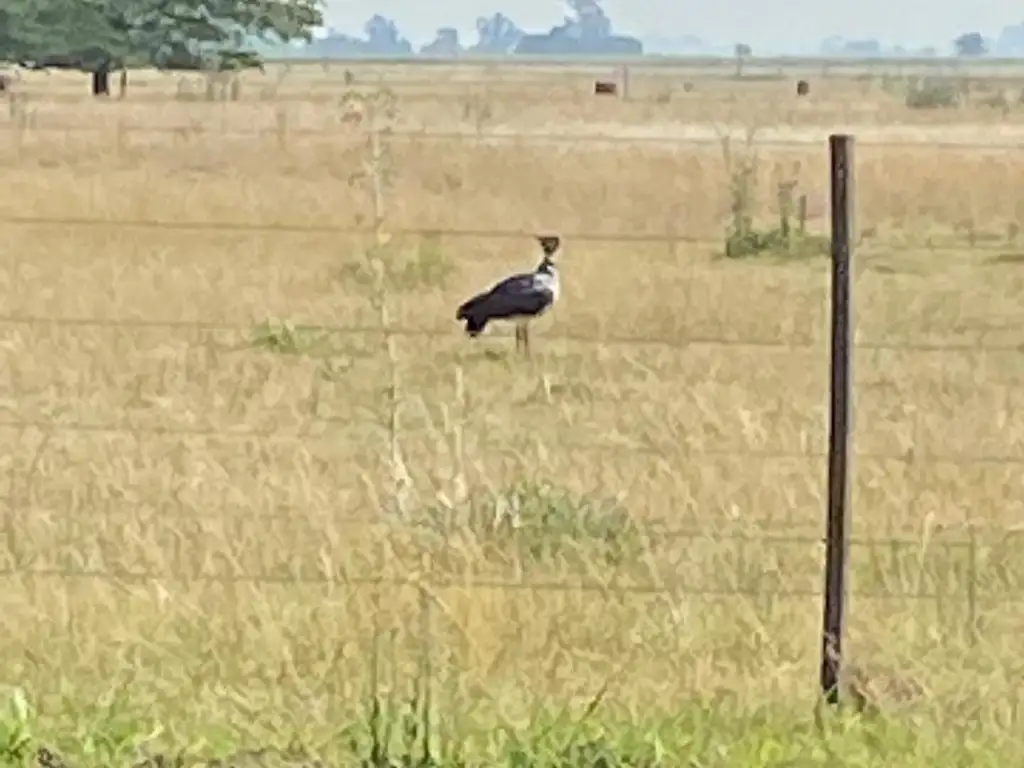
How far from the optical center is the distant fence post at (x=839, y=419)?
573 centimetres

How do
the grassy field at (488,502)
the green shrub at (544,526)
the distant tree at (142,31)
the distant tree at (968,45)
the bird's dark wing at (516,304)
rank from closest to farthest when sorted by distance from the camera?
the grassy field at (488,502) < the green shrub at (544,526) < the bird's dark wing at (516,304) < the distant tree at (142,31) < the distant tree at (968,45)

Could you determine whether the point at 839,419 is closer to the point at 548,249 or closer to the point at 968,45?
the point at 548,249

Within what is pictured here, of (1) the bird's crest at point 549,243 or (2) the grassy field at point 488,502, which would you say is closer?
(2) the grassy field at point 488,502

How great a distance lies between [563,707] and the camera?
5715mm

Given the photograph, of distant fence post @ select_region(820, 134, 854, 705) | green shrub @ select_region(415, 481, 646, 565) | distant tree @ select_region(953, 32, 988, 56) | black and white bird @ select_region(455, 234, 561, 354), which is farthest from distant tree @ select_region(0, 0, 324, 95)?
distant tree @ select_region(953, 32, 988, 56)

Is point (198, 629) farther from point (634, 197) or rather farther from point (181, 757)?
point (634, 197)

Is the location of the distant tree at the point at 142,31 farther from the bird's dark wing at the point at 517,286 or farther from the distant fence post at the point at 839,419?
the distant fence post at the point at 839,419

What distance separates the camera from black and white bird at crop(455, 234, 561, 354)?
12.2m

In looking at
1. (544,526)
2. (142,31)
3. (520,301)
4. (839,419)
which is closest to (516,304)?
(520,301)

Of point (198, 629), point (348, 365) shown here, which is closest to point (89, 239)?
point (348, 365)

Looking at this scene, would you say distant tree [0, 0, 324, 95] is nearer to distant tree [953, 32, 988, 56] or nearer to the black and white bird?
the black and white bird

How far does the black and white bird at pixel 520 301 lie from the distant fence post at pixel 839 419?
20.4 feet

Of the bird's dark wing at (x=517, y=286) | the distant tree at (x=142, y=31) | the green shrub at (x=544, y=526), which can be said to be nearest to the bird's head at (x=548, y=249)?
the bird's dark wing at (x=517, y=286)

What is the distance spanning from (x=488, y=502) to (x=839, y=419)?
6.94 feet
